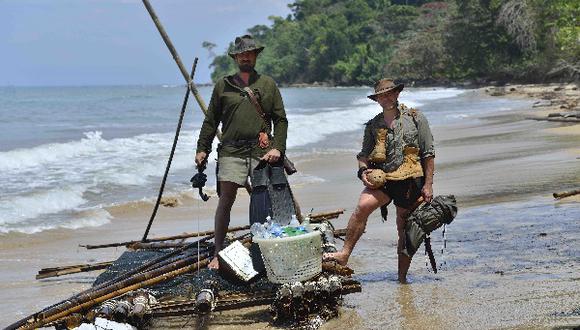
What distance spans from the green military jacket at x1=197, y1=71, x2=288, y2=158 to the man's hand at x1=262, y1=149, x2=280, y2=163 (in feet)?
0.16

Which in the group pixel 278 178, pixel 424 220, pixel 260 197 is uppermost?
pixel 278 178

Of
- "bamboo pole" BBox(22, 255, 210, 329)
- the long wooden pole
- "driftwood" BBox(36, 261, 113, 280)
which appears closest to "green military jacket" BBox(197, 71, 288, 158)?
"bamboo pole" BBox(22, 255, 210, 329)

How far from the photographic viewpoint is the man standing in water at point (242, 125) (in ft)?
A: 19.7

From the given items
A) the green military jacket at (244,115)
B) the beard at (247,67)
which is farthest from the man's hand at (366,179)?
the beard at (247,67)

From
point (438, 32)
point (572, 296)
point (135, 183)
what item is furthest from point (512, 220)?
point (438, 32)

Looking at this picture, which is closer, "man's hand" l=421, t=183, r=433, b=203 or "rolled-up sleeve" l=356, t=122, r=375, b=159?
"man's hand" l=421, t=183, r=433, b=203

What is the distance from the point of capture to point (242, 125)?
19.7ft

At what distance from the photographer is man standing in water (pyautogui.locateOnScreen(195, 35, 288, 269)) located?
6.02 metres

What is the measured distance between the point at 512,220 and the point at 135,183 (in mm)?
8378

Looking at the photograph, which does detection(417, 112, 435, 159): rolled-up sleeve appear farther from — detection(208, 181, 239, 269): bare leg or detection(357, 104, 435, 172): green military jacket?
detection(208, 181, 239, 269): bare leg

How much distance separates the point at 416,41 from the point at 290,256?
82325mm

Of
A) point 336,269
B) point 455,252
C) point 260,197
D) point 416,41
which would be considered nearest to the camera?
point 336,269

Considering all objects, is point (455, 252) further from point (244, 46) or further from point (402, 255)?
point (244, 46)

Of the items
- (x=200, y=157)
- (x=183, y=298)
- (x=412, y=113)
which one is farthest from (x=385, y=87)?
(x=183, y=298)
